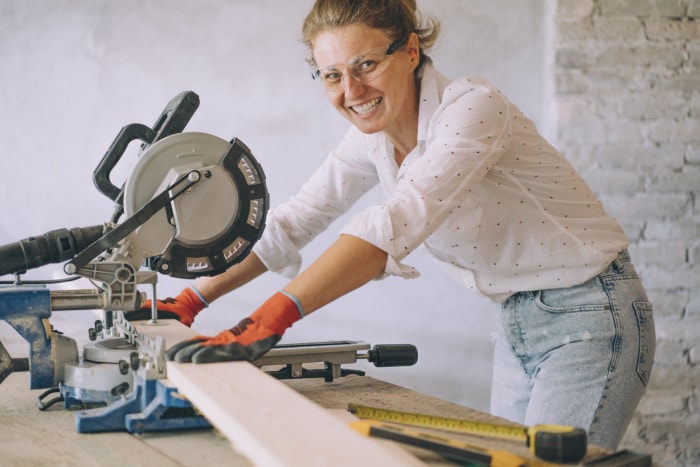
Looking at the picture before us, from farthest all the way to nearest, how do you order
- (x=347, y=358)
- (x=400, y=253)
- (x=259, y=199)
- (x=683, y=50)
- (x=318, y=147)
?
(x=318, y=147), (x=683, y=50), (x=347, y=358), (x=259, y=199), (x=400, y=253)

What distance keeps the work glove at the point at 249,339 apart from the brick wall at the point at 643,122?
5.42 ft

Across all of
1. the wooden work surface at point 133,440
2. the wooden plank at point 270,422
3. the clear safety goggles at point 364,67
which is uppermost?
the clear safety goggles at point 364,67

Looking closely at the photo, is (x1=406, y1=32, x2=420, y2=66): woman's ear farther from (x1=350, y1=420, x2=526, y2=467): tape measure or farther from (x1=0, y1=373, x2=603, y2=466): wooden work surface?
(x1=350, y1=420, x2=526, y2=467): tape measure

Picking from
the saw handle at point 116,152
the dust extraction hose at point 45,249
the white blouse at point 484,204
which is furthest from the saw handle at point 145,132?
the white blouse at point 484,204

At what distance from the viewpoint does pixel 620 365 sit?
154 centimetres

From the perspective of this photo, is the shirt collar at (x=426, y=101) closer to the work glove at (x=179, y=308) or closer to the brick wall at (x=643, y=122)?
the work glove at (x=179, y=308)

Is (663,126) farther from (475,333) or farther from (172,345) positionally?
(172,345)

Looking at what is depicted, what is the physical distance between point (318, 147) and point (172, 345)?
62.9 inches

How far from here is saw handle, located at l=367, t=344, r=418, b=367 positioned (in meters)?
1.63

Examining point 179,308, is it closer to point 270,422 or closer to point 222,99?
point 270,422

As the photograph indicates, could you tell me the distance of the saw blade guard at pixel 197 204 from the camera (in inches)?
56.3

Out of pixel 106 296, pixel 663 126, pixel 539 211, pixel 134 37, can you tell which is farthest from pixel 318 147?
pixel 106 296

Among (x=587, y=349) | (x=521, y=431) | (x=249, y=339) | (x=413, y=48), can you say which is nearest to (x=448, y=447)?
(x=521, y=431)

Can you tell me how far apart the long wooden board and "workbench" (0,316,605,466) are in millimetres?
94
